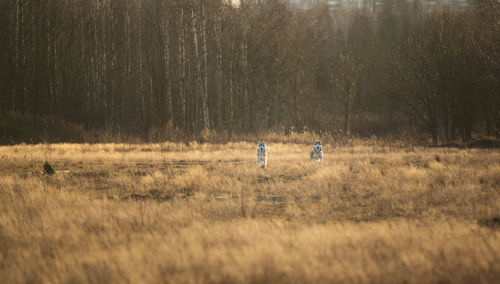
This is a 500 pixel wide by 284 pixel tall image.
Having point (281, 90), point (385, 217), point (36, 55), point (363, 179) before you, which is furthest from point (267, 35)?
point (385, 217)

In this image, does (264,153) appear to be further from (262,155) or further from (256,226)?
(256,226)

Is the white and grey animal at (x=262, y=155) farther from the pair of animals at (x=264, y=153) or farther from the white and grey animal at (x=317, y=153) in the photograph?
the white and grey animal at (x=317, y=153)

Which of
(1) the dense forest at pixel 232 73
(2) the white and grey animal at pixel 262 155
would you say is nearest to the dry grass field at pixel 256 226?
(2) the white and grey animal at pixel 262 155

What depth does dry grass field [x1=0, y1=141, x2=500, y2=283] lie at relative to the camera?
175 inches

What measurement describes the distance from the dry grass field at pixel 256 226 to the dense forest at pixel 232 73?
1226 cm

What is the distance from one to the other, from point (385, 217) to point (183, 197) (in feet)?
13.5

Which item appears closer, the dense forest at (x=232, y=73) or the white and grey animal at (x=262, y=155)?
the white and grey animal at (x=262, y=155)

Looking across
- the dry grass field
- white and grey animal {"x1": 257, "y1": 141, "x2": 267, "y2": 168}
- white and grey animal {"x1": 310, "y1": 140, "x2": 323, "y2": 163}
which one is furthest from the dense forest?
the dry grass field

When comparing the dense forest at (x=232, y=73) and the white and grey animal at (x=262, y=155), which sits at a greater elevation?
the dense forest at (x=232, y=73)

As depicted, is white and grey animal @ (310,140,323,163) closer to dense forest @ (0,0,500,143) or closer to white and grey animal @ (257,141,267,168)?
white and grey animal @ (257,141,267,168)

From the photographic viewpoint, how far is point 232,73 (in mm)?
30250

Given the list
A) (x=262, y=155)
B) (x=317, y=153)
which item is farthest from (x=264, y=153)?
(x=317, y=153)

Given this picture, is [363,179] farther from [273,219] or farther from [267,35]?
[267,35]

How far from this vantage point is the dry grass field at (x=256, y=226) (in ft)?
14.6
